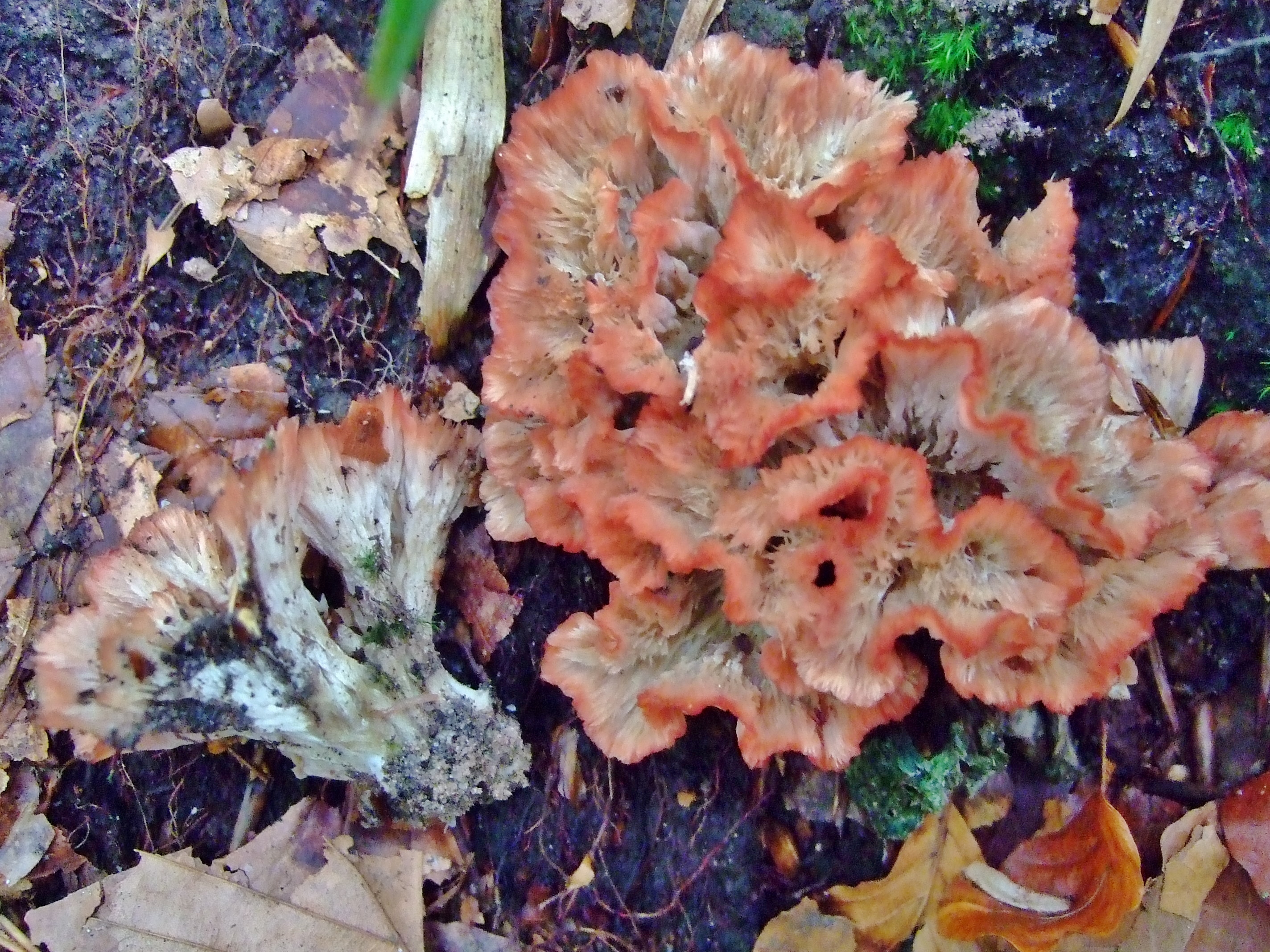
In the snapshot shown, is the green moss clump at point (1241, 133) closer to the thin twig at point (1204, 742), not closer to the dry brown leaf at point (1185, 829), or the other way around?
the thin twig at point (1204, 742)

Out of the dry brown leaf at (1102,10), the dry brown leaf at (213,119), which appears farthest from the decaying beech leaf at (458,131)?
the dry brown leaf at (1102,10)

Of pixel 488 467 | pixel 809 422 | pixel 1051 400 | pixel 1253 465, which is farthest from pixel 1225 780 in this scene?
pixel 488 467

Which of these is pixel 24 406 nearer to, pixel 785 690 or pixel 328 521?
pixel 328 521

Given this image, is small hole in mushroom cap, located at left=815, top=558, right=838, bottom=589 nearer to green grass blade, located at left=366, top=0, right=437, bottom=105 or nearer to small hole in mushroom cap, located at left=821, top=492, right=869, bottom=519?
small hole in mushroom cap, located at left=821, top=492, right=869, bottom=519

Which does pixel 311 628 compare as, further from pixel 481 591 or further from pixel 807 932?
pixel 807 932

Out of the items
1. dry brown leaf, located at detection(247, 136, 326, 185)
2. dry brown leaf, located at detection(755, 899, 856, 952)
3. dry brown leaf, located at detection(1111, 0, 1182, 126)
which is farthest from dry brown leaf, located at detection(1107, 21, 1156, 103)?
dry brown leaf, located at detection(755, 899, 856, 952)

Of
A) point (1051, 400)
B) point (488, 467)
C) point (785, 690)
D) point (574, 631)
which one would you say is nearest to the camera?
point (1051, 400)

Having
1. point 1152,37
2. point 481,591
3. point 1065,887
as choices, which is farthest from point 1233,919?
point 1152,37

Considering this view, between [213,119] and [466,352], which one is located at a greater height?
[213,119]
